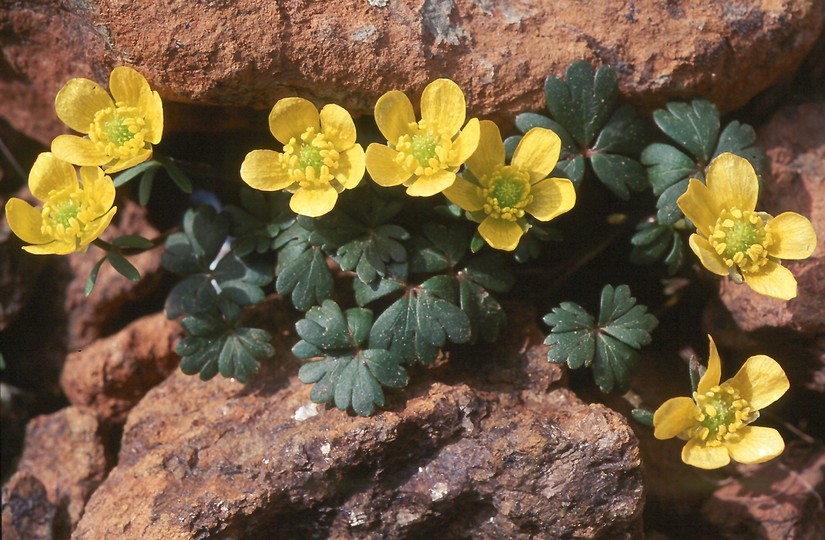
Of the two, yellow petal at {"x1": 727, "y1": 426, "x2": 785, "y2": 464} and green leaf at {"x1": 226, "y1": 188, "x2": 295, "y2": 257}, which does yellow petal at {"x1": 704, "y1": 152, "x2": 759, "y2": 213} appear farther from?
Answer: green leaf at {"x1": 226, "y1": 188, "x2": 295, "y2": 257}

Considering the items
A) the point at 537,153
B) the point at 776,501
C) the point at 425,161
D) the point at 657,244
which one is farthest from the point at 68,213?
the point at 776,501

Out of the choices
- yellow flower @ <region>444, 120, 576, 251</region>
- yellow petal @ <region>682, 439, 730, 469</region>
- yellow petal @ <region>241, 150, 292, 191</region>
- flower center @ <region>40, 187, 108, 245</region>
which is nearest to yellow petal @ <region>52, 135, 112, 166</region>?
flower center @ <region>40, 187, 108, 245</region>

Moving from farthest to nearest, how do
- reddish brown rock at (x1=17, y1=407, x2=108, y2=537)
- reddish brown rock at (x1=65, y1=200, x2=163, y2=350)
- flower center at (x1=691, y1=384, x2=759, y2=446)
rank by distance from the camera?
reddish brown rock at (x1=65, y1=200, x2=163, y2=350) < reddish brown rock at (x1=17, y1=407, x2=108, y2=537) < flower center at (x1=691, y1=384, x2=759, y2=446)

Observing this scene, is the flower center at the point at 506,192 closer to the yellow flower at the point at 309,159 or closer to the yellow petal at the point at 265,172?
the yellow flower at the point at 309,159

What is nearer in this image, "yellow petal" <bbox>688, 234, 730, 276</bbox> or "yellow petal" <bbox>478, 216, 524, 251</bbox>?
"yellow petal" <bbox>688, 234, 730, 276</bbox>

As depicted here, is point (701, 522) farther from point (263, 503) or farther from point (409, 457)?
point (263, 503)

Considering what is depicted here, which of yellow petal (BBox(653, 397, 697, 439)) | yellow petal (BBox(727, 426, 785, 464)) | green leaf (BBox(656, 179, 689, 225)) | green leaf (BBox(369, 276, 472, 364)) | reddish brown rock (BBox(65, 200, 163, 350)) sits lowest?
reddish brown rock (BBox(65, 200, 163, 350))

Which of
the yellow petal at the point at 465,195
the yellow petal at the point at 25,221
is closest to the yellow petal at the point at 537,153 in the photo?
the yellow petal at the point at 465,195
